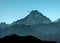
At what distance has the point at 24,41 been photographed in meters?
105

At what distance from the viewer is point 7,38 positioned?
106m

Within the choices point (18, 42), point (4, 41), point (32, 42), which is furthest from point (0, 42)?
point (32, 42)

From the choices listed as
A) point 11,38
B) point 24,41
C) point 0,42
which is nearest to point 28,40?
point 24,41

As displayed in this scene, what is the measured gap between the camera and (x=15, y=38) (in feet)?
348

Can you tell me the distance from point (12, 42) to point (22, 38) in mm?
7925

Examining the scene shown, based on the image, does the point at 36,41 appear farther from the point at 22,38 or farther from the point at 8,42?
the point at 8,42

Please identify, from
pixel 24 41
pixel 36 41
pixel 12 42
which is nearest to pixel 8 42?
pixel 12 42

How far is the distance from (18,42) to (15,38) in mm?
4953

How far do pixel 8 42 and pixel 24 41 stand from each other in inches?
353

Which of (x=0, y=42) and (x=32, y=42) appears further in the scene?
(x=32, y=42)

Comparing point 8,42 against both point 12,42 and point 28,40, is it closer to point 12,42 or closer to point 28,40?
point 12,42

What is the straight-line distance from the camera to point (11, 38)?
105 m

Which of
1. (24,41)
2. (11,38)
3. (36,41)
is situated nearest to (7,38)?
(11,38)

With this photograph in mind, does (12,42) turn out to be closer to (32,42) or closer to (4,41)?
(4,41)
